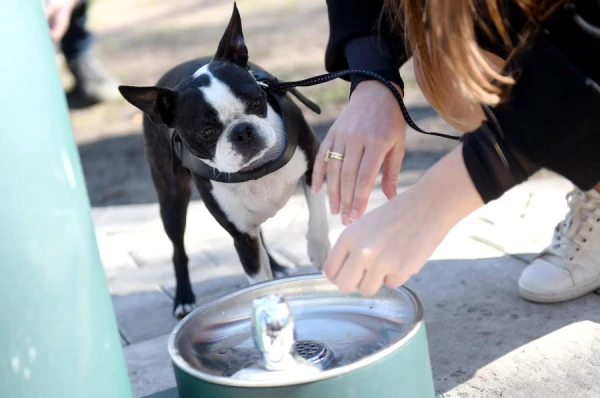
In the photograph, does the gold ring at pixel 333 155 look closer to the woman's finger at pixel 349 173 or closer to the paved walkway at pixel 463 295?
the woman's finger at pixel 349 173

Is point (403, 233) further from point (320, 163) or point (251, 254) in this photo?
point (251, 254)

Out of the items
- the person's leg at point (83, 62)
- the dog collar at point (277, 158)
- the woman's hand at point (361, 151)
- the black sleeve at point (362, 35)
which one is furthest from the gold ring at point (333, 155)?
the person's leg at point (83, 62)

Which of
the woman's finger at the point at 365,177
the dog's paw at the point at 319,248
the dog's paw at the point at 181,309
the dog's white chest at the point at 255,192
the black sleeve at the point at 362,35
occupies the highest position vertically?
the black sleeve at the point at 362,35

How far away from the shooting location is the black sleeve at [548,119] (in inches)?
40.8

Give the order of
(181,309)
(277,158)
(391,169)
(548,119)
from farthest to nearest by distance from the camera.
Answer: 1. (181,309)
2. (277,158)
3. (391,169)
4. (548,119)

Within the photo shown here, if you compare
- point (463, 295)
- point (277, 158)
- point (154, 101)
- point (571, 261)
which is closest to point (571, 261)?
point (571, 261)

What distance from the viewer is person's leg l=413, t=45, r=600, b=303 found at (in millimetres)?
2049

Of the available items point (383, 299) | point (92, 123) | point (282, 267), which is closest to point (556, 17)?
point (383, 299)

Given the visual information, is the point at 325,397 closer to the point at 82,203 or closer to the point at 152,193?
the point at 82,203

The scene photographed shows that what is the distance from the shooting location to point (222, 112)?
2.14 metres

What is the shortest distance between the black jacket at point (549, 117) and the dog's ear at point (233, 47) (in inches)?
45.4

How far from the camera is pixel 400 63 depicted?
1.91 m

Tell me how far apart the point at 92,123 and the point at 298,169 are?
308 cm

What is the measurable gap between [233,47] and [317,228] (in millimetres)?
538
